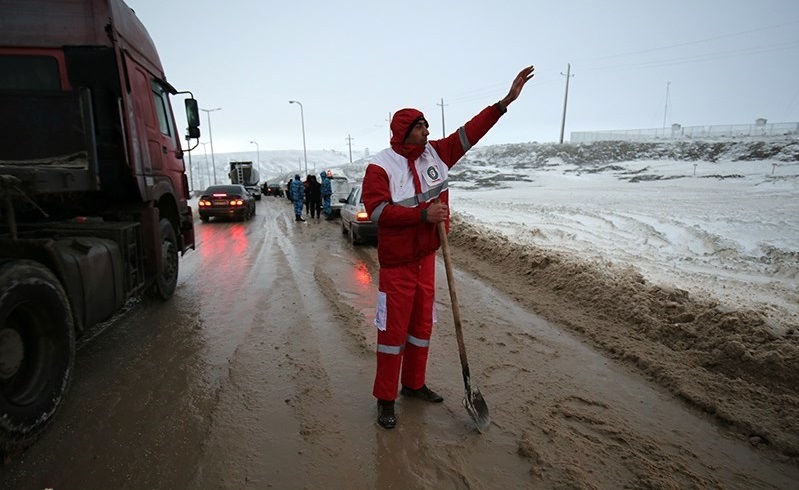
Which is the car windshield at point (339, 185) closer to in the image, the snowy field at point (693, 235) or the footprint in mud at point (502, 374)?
A: the snowy field at point (693, 235)

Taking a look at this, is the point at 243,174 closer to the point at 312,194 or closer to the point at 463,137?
the point at 312,194

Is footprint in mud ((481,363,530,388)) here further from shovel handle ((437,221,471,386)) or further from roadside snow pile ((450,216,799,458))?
roadside snow pile ((450,216,799,458))

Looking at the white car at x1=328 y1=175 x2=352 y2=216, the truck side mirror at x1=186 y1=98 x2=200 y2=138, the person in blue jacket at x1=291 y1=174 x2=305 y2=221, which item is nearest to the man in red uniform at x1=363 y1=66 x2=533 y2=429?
the truck side mirror at x1=186 y1=98 x2=200 y2=138

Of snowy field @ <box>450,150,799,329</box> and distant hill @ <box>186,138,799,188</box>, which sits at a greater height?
distant hill @ <box>186,138,799,188</box>

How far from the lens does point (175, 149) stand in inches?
249

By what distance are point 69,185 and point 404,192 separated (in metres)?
2.90

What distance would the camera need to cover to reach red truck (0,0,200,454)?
9.13 ft

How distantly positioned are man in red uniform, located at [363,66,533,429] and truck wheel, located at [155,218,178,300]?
Answer: 3.87 metres

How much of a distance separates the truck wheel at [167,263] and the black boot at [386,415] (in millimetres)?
3849

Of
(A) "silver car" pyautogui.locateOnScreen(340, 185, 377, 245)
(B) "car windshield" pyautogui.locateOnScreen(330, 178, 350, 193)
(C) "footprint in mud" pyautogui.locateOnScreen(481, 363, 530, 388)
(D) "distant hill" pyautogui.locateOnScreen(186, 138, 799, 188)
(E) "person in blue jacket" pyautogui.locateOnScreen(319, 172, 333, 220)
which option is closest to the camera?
(C) "footprint in mud" pyautogui.locateOnScreen(481, 363, 530, 388)

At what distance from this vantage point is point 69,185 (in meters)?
3.57

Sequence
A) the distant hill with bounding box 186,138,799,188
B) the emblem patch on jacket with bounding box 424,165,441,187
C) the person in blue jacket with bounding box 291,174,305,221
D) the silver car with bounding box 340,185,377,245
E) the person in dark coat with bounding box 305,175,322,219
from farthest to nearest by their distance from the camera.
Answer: the distant hill with bounding box 186,138,799,188 → the person in dark coat with bounding box 305,175,322,219 → the person in blue jacket with bounding box 291,174,305,221 → the silver car with bounding box 340,185,377,245 → the emblem patch on jacket with bounding box 424,165,441,187

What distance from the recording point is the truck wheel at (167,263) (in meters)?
5.60

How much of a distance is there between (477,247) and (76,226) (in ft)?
21.6
